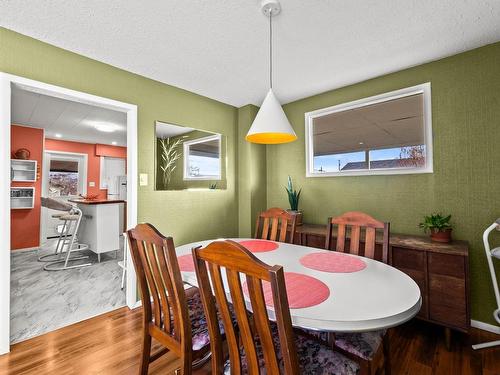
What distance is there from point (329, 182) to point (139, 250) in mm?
2344

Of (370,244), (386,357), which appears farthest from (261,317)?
(370,244)

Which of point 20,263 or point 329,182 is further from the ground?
point 329,182

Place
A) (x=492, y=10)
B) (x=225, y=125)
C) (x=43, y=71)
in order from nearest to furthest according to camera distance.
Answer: (x=492, y=10), (x=43, y=71), (x=225, y=125)

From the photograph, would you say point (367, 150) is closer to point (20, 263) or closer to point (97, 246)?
point (97, 246)

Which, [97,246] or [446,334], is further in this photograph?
[97,246]

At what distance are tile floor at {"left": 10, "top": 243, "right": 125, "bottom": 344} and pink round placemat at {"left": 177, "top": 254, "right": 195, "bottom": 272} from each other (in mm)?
1383

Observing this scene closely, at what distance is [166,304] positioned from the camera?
1.26 metres

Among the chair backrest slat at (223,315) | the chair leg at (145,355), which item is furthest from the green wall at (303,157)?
the chair backrest slat at (223,315)

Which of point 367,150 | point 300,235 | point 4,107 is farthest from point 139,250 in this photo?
point 367,150

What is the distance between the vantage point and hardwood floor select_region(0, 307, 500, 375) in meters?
1.62

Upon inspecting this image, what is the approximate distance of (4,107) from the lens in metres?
1.79

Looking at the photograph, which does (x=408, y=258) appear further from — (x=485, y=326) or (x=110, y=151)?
(x=110, y=151)

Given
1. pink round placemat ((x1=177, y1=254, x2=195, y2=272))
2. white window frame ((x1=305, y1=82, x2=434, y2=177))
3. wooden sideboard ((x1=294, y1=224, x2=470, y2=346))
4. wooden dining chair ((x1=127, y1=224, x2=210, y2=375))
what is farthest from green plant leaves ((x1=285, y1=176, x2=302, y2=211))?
wooden dining chair ((x1=127, y1=224, x2=210, y2=375))

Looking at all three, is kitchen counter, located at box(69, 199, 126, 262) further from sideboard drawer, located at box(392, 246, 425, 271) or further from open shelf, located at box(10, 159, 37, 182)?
sideboard drawer, located at box(392, 246, 425, 271)
